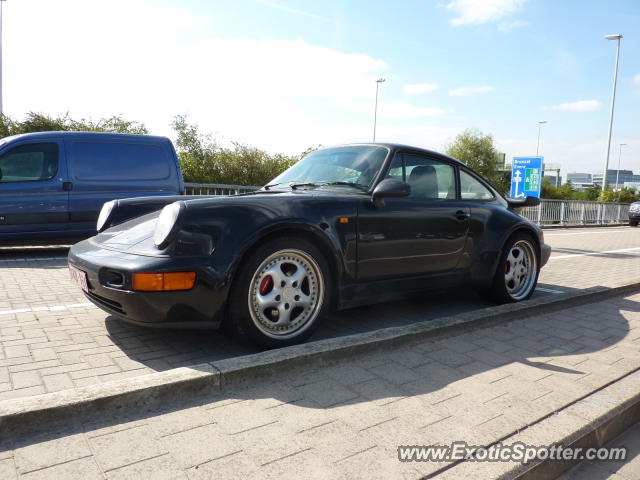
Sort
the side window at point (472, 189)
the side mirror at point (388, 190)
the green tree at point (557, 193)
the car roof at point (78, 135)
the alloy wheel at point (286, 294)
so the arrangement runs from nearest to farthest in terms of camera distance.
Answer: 1. the alloy wheel at point (286, 294)
2. the side mirror at point (388, 190)
3. the side window at point (472, 189)
4. the car roof at point (78, 135)
5. the green tree at point (557, 193)

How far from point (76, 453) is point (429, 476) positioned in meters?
1.39

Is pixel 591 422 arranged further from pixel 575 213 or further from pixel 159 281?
pixel 575 213

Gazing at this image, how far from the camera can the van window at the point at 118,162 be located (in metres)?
7.22

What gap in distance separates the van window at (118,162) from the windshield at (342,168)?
4322 mm

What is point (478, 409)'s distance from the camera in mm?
2473

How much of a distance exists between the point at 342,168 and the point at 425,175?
761mm

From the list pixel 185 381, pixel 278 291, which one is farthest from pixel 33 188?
pixel 185 381

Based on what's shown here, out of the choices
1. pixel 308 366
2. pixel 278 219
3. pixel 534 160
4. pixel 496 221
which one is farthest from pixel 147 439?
pixel 534 160

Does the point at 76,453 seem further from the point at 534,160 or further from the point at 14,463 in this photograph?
the point at 534,160

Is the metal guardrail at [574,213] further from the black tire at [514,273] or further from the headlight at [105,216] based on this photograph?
the headlight at [105,216]

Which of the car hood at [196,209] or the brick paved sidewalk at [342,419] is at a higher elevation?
the car hood at [196,209]

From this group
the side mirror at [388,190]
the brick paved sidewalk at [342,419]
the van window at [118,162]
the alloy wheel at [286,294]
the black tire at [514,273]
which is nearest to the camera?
the brick paved sidewalk at [342,419]

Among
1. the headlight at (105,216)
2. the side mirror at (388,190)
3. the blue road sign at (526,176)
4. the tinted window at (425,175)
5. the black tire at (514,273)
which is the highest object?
the blue road sign at (526,176)

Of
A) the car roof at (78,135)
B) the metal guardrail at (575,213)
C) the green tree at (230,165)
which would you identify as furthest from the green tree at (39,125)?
the metal guardrail at (575,213)
